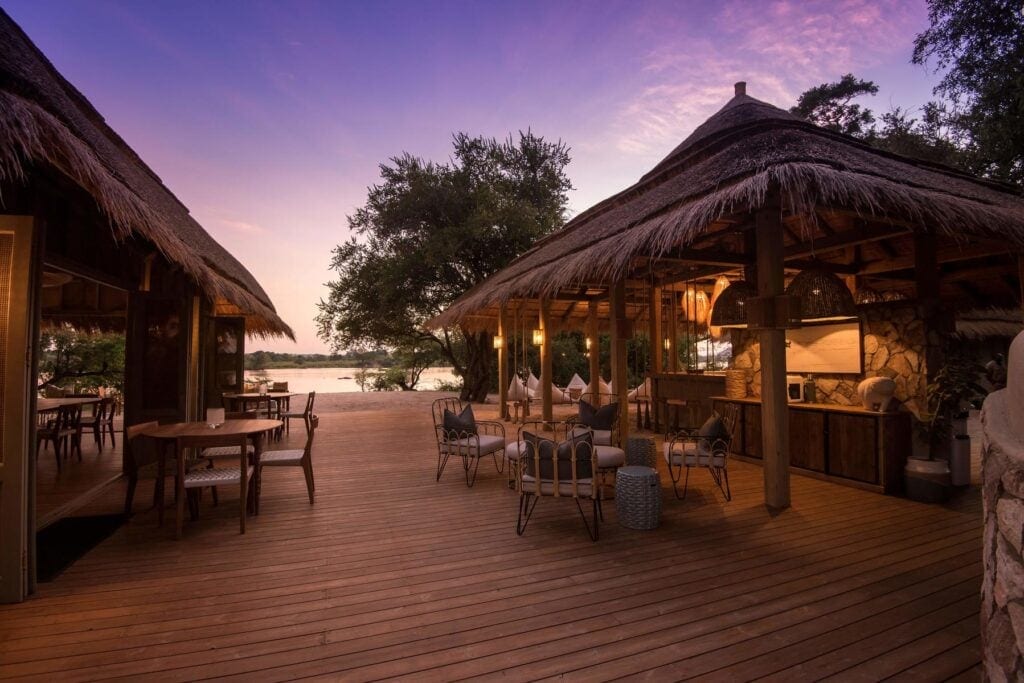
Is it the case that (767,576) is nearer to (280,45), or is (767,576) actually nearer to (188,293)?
(188,293)

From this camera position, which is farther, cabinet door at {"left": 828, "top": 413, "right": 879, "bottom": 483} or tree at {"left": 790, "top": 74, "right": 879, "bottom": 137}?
tree at {"left": 790, "top": 74, "right": 879, "bottom": 137}

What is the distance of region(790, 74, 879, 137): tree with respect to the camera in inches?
760

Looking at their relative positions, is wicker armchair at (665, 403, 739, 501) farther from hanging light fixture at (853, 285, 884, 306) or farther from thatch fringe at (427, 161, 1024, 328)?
hanging light fixture at (853, 285, 884, 306)

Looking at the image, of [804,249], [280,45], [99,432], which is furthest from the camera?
[280,45]

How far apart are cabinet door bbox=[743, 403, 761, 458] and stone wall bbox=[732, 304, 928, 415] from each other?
→ 0.79 m

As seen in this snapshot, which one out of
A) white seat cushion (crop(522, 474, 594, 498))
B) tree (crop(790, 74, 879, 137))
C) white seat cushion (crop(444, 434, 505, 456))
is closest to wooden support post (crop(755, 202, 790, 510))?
white seat cushion (crop(522, 474, 594, 498))

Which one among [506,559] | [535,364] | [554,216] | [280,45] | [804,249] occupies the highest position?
[280,45]

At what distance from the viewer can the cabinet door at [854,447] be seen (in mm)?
4527

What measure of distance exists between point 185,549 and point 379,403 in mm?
11696

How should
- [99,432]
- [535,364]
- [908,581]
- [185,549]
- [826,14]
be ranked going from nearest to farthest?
[908,581] → [185,549] → [99,432] → [826,14] → [535,364]

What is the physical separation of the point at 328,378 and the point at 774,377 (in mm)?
38299

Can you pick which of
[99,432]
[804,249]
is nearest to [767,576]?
[804,249]

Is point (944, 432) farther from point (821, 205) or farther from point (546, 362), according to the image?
point (546, 362)

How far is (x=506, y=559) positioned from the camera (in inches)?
120
